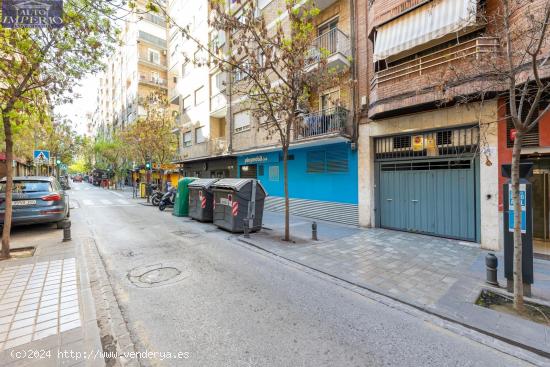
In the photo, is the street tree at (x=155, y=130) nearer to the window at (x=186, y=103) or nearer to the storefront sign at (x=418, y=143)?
the window at (x=186, y=103)

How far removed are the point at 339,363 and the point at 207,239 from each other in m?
5.83

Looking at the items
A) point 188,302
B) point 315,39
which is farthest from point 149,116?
point 188,302

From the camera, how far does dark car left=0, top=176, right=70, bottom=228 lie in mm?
7332

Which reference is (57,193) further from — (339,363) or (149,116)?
(149,116)

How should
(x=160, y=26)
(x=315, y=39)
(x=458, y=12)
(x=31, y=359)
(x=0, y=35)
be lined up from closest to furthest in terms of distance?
(x=31, y=359) < (x=0, y=35) < (x=458, y=12) < (x=315, y=39) < (x=160, y=26)

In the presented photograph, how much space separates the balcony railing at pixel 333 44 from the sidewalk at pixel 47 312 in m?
9.89

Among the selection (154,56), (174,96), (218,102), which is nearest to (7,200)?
(218,102)

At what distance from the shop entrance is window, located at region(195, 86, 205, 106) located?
63.9 ft

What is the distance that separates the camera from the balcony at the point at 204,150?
59.0ft

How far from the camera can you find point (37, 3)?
14.1 feet

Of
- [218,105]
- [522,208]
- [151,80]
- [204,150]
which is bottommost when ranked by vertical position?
[522,208]

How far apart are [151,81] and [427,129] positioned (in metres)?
37.5

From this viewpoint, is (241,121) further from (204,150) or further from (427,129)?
(427,129)

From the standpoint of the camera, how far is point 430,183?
8.15 metres
